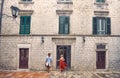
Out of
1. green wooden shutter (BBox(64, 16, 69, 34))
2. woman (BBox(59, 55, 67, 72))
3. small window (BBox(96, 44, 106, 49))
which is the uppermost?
green wooden shutter (BBox(64, 16, 69, 34))

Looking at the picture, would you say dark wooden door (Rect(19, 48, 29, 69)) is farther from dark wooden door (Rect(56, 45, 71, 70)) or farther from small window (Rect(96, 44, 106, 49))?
small window (Rect(96, 44, 106, 49))

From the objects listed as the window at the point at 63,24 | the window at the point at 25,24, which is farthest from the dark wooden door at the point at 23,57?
the window at the point at 63,24

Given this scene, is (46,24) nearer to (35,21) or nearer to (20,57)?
(35,21)

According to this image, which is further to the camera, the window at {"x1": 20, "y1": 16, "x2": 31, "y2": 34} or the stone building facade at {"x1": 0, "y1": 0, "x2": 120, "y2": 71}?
the window at {"x1": 20, "y1": 16, "x2": 31, "y2": 34}

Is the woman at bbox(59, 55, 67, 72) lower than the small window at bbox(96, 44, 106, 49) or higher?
lower

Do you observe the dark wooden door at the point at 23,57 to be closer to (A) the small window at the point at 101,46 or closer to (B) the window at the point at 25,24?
(B) the window at the point at 25,24

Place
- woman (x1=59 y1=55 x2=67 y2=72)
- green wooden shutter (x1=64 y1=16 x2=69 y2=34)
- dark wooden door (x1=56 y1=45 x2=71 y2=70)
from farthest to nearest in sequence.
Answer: dark wooden door (x1=56 y1=45 x2=71 y2=70) → green wooden shutter (x1=64 y1=16 x2=69 y2=34) → woman (x1=59 y1=55 x2=67 y2=72)

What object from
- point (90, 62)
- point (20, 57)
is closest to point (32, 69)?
point (20, 57)

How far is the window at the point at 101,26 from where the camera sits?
22797 mm

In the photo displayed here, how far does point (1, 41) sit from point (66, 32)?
6.61m

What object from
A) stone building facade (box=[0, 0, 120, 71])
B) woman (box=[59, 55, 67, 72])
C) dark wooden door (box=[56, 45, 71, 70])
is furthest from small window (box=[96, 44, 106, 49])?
woman (box=[59, 55, 67, 72])

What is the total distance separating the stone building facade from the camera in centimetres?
2262

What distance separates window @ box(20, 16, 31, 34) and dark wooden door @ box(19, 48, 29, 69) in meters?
1.83

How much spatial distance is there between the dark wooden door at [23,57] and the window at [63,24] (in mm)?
4029
